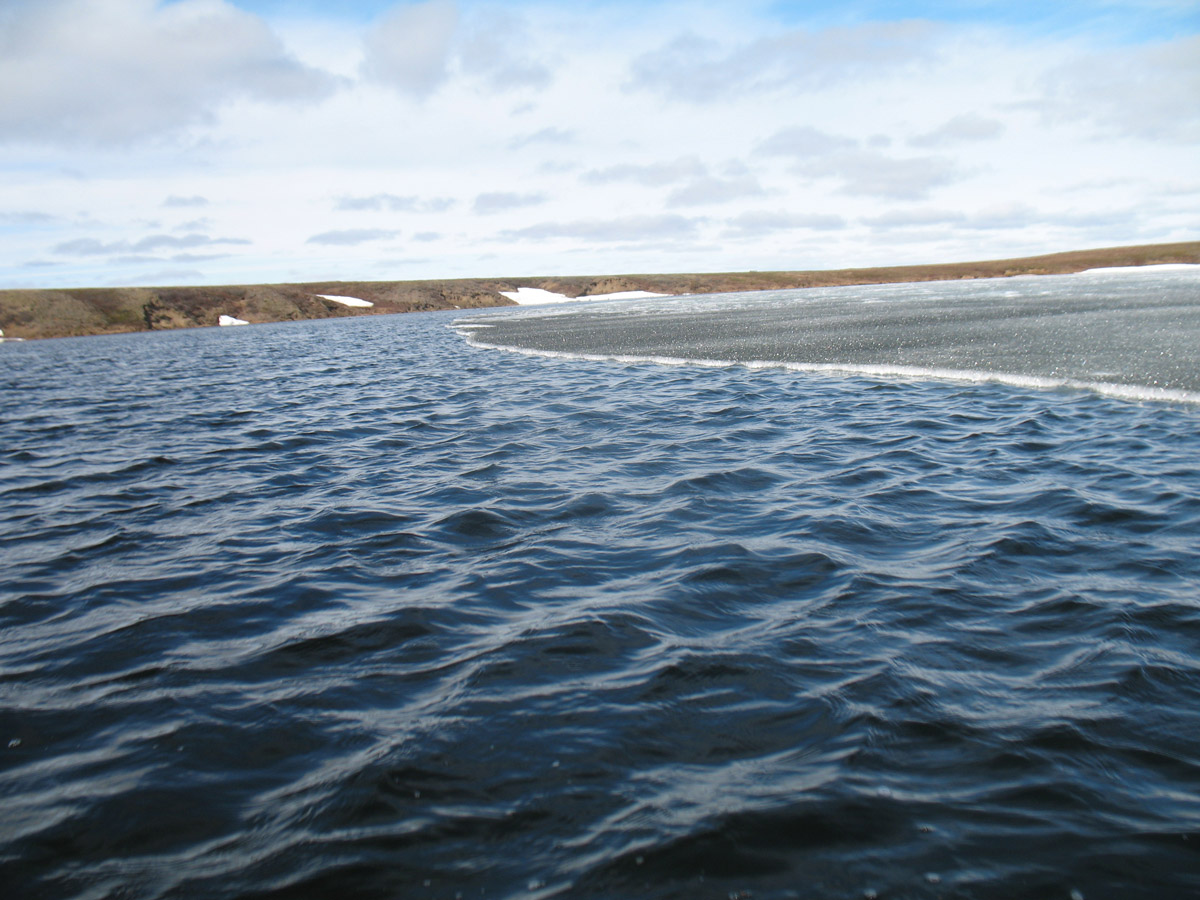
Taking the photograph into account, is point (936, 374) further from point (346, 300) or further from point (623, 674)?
point (346, 300)

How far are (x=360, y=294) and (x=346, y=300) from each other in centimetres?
576

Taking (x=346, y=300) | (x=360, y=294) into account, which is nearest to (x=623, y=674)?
(x=346, y=300)

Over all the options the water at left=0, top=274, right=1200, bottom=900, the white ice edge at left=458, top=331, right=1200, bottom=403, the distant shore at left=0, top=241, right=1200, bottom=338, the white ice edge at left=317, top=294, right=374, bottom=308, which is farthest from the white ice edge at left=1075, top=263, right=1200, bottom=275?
the white ice edge at left=317, top=294, right=374, bottom=308

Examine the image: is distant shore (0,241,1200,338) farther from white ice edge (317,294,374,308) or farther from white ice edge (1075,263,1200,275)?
white ice edge (1075,263,1200,275)

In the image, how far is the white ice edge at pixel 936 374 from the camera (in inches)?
422

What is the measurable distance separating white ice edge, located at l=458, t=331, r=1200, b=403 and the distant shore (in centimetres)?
6735

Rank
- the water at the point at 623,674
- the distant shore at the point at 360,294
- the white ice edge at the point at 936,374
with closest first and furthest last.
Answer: the water at the point at 623,674, the white ice edge at the point at 936,374, the distant shore at the point at 360,294

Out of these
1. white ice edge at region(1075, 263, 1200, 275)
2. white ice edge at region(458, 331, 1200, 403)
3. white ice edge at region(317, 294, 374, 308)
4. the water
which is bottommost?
the water

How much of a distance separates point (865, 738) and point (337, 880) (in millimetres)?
2287

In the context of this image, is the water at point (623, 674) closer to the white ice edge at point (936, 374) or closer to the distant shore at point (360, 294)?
the white ice edge at point (936, 374)

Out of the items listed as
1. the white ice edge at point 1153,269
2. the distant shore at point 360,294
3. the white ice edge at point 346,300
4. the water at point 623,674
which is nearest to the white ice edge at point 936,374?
the water at point 623,674

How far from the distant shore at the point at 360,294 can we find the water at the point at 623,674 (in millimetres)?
75593

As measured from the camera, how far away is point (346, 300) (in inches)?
3617

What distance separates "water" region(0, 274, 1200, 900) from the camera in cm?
275
